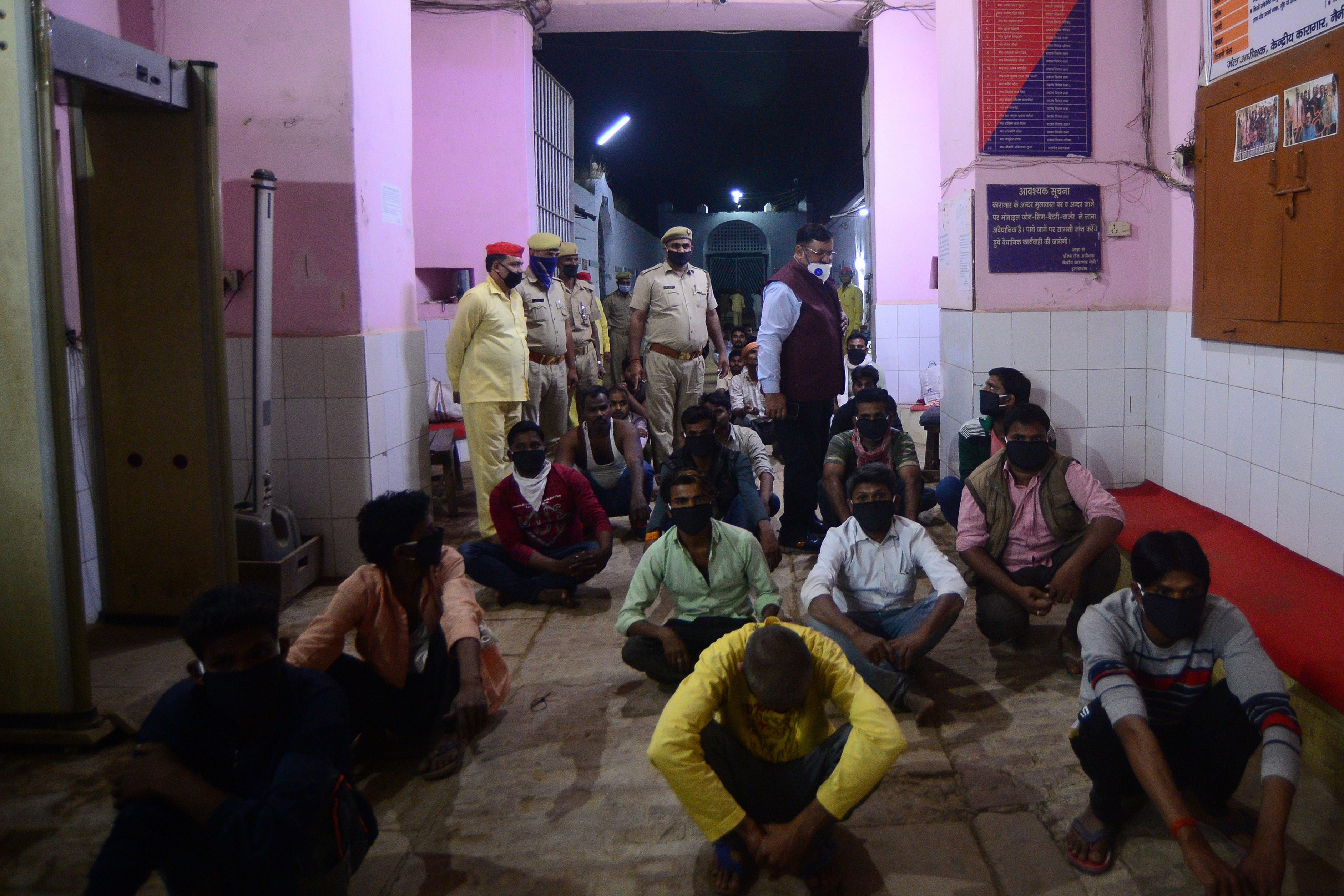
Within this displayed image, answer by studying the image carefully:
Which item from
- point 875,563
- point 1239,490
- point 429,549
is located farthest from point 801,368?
point 429,549

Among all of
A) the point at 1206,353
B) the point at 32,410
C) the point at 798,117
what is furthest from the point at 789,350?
the point at 798,117

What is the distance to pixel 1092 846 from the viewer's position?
250 cm

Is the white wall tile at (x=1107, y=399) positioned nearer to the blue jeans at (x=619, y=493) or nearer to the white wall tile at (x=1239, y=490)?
the white wall tile at (x=1239, y=490)

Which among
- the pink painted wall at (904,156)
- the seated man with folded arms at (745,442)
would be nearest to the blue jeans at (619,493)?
the seated man with folded arms at (745,442)

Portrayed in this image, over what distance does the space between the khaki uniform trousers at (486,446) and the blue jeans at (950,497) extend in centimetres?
244

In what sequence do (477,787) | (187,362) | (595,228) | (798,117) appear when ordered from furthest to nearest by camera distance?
(798,117) < (595,228) < (187,362) < (477,787)

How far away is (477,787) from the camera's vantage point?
3.03 metres

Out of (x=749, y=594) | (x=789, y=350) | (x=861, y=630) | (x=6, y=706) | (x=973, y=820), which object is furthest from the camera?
(x=789, y=350)

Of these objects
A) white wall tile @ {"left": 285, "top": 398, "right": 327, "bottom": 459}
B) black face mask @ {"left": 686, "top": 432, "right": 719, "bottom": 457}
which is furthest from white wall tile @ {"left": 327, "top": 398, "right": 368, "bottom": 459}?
black face mask @ {"left": 686, "top": 432, "right": 719, "bottom": 457}

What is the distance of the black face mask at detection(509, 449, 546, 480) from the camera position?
186 inches

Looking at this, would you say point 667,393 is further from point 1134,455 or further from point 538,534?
point 1134,455

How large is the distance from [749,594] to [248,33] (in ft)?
12.5

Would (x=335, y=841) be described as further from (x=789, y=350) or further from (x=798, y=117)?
(x=798, y=117)

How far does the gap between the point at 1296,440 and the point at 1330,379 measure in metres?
0.33
